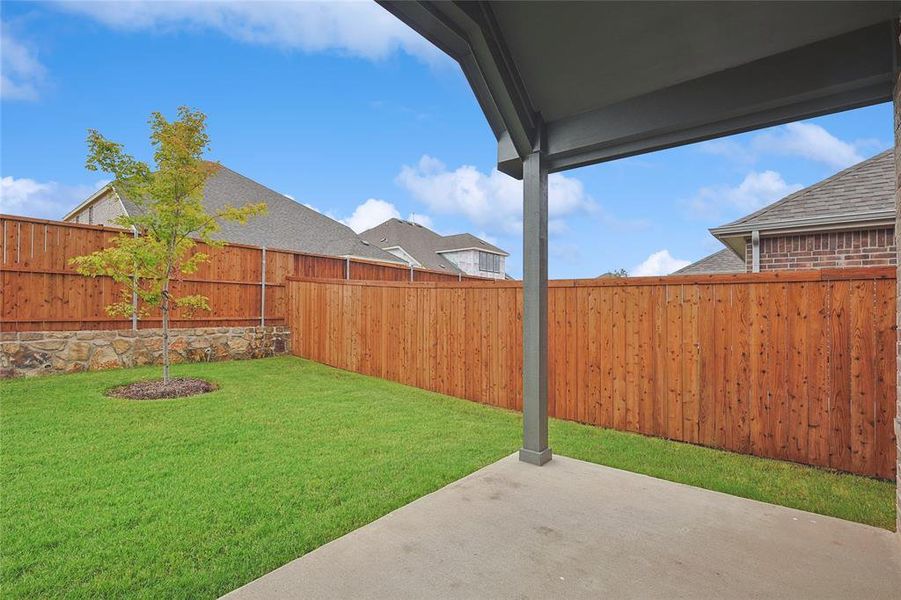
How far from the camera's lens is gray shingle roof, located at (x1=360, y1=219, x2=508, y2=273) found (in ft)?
81.0

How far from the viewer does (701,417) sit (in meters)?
4.18

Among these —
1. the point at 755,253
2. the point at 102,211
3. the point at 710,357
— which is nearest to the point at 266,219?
the point at 102,211

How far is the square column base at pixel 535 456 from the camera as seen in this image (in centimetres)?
340

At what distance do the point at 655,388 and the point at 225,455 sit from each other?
396cm

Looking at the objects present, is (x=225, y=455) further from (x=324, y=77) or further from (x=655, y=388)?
(x=324, y=77)

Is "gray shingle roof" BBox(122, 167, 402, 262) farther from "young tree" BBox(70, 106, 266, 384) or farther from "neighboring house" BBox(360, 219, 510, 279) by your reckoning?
Answer: "young tree" BBox(70, 106, 266, 384)

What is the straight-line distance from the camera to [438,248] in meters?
28.1

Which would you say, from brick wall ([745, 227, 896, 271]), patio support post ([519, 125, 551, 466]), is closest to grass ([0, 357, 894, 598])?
patio support post ([519, 125, 551, 466])

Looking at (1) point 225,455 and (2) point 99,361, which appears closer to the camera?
(1) point 225,455

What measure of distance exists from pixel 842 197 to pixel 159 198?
8896mm

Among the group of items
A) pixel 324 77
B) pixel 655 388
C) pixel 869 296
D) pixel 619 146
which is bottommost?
pixel 655 388

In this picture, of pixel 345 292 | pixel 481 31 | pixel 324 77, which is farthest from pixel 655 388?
pixel 324 77

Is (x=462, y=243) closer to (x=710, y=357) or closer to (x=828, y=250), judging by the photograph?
(x=828, y=250)

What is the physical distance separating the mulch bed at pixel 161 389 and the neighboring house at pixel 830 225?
7370 mm
